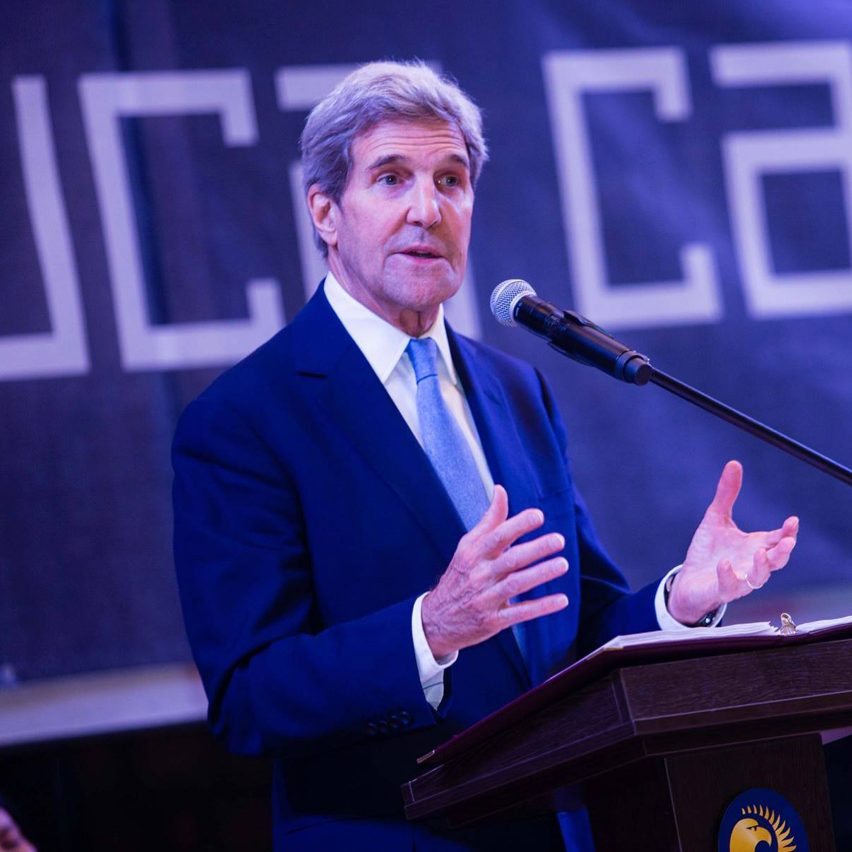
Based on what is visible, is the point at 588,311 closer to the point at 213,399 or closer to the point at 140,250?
Result: the point at 140,250

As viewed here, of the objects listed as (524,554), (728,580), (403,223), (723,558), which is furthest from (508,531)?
(403,223)

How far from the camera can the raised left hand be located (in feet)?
4.98

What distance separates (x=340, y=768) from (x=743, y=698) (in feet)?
2.24

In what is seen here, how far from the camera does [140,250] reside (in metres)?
2.77

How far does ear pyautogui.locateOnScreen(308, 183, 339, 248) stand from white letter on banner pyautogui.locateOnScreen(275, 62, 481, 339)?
2.72ft

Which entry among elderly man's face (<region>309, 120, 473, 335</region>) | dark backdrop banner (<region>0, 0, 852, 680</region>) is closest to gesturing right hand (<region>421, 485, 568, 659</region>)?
elderly man's face (<region>309, 120, 473, 335</region>)

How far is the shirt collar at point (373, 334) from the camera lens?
1.89m

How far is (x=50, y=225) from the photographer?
2738mm

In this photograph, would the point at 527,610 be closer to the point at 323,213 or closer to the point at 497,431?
the point at 497,431

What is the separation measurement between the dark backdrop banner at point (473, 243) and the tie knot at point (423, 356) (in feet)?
3.12

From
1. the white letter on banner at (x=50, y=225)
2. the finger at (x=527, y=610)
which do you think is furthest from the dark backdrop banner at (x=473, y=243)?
the finger at (x=527, y=610)

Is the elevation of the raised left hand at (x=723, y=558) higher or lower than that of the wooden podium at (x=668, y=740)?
higher

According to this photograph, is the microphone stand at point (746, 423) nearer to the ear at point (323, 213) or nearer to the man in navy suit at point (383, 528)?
the man in navy suit at point (383, 528)

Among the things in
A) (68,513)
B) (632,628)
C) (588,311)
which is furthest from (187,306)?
(632,628)
